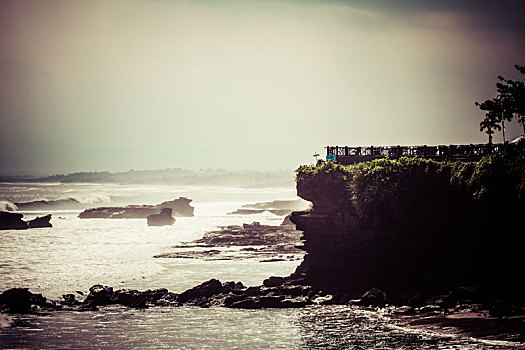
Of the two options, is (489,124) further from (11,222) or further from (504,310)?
(11,222)

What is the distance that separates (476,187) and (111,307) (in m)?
24.5

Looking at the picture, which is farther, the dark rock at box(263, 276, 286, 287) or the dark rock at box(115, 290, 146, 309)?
the dark rock at box(263, 276, 286, 287)

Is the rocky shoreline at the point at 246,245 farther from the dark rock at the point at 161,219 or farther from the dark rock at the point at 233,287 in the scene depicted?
the dark rock at the point at 161,219

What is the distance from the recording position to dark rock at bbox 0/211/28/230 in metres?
84.9

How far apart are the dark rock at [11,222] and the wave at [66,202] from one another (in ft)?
192

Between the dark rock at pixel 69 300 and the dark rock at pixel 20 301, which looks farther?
the dark rock at pixel 69 300

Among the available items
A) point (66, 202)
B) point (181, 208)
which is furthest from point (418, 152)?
point (66, 202)

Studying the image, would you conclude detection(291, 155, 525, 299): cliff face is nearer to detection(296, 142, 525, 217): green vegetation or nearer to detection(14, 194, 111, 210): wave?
detection(296, 142, 525, 217): green vegetation

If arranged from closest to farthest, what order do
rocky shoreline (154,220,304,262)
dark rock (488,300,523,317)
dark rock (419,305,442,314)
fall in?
1. dark rock (488,300,523,317)
2. dark rock (419,305,442,314)
3. rocky shoreline (154,220,304,262)

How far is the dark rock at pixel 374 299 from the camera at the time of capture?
36281mm

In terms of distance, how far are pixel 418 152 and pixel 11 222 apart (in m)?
63.0

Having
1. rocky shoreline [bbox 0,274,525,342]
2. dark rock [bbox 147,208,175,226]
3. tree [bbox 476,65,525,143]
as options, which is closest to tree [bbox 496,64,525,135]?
tree [bbox 476,65,525,143]

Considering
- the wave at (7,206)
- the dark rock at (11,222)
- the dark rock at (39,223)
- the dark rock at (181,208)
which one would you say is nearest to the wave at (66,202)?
the wave at (7,206)

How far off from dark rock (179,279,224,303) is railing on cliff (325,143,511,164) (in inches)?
712
